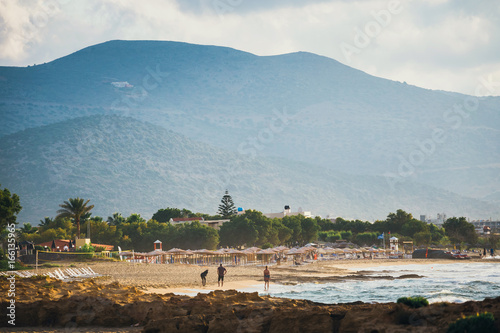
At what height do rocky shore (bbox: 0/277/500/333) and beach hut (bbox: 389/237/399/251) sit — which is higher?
rocky shore (bbox: 0/277/500/333)

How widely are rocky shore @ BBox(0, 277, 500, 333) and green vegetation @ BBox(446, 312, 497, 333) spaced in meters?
0.84

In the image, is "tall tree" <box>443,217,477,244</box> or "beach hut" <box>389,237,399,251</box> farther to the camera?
"tall tree" <box>443,217,477,244</box>

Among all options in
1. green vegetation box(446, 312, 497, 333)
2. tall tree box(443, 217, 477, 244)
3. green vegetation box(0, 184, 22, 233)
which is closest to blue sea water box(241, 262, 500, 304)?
green vegetation box(446, 312, 497, 333)

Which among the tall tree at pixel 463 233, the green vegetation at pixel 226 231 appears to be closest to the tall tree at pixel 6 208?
the green vegetation at pixel 226 231

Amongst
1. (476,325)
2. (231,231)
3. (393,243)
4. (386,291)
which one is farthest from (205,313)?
(393,243)

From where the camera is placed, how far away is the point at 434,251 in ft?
296

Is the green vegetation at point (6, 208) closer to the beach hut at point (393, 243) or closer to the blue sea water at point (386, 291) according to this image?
the blue sea water at point (386, 291)

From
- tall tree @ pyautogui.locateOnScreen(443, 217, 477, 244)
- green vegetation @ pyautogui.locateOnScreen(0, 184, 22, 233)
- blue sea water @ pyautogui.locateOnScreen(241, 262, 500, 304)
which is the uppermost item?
green vegetation @ pyautogui.locateOnScreen(0, 184, 22, 233)

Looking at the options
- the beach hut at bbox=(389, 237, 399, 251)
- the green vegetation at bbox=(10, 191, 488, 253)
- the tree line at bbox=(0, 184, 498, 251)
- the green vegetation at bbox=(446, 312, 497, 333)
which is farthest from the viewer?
the beach hut at bbox=(389, 237, 399, 251)

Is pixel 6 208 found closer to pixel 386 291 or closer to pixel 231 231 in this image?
pixel 386 291

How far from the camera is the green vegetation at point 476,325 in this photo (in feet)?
32.8

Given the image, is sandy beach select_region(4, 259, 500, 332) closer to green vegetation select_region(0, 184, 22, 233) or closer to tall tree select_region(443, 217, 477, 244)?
green vegetation select_region(0, 184, 22, 233)

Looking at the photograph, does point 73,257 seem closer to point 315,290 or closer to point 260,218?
point 315,290

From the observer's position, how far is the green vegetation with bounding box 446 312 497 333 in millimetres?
10008
